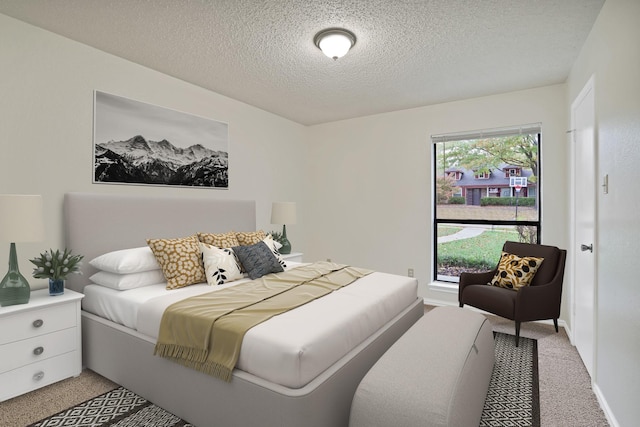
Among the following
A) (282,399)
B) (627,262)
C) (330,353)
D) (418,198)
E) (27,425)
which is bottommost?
(27,425)

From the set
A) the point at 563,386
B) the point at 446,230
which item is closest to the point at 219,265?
the point at 563,386

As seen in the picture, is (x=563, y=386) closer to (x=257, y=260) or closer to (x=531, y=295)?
(x=531, y=295)

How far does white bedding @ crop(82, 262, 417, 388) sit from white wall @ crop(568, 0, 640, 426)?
1306mm

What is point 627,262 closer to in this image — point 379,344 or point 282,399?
point 379,344

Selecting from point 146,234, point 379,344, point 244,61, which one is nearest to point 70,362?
point 146,234

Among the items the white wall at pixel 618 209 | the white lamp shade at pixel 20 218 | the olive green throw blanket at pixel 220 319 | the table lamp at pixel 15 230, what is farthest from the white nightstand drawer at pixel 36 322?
the white wall at pixel 618 209

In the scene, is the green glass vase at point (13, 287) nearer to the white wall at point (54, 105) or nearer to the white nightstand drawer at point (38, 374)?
the white wall at point (54, 105)

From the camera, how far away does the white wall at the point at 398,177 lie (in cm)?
380

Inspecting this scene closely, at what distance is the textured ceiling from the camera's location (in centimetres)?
233

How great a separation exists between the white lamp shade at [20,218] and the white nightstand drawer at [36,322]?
1.64ft

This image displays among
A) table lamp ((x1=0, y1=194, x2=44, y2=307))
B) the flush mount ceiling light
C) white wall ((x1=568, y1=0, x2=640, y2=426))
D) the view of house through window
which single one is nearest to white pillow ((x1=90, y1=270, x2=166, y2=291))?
table lamp ((x1=0, y1=194, x2=44, y2=307))

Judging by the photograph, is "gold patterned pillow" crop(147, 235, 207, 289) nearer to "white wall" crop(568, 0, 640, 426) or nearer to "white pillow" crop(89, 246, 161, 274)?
"white pillow" crop(89, 246, 161, 274)

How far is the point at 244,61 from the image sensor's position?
317 centimetres

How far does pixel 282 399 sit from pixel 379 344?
2.77 ft
